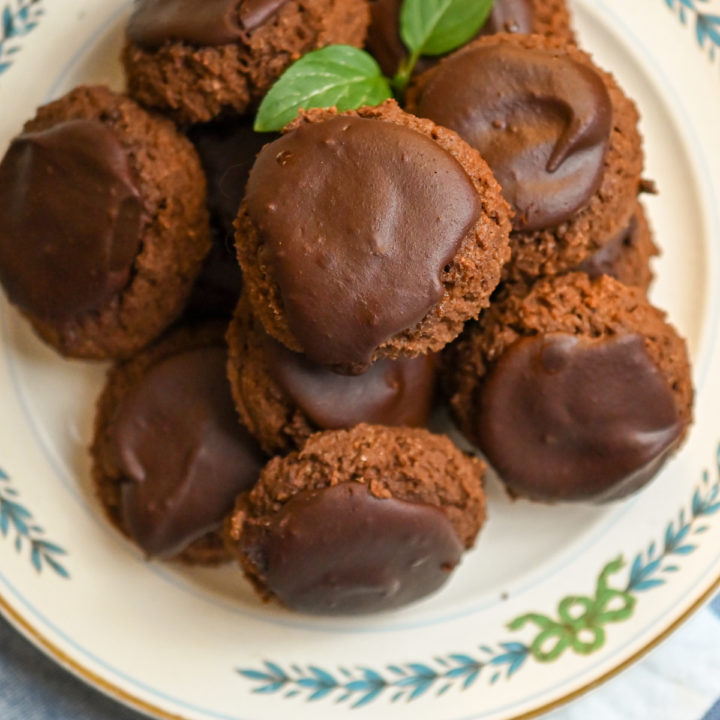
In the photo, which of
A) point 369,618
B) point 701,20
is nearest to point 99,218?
point 369,618

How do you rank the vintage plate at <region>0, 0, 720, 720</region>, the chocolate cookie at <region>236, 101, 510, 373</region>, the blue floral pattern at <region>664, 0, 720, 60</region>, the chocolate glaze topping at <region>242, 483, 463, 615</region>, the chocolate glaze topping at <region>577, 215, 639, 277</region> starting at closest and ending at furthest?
the chocolate cookie at <region>236, 101, 510, 373</region>
the chocolate glaze topping at <region>242, 483, 463, 615</region>
the chocolate glaze topping at <region>577, 215, 639, 277</region>
the vintage plate at <region>0, 0, 720, 720</region>
the blue floral pattern at <region>664, 0, 720, 60</region>

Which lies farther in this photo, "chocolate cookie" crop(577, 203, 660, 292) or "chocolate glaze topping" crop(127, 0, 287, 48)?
"chocolate cookie" crop(577, 203, 660, 292)

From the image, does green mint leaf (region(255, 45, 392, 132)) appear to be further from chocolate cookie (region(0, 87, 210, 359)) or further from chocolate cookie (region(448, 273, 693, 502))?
chocolate cookie (region(448, 273, 693, 502))

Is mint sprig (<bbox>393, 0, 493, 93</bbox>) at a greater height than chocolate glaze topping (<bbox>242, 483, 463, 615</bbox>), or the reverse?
mint sprig (<bbox>393, 0, 493, 93</bbox>)

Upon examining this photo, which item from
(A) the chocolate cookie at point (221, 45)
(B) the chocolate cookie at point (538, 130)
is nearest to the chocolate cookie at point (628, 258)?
(B) the chocolate cookie at point (538, 130)

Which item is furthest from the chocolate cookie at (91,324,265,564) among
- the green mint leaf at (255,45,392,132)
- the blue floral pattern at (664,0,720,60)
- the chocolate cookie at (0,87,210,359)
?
the blue floral pattern at (664,0,720,60)

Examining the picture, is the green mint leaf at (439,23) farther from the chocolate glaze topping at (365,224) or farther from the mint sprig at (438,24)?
the chocolate glaze topping at (365,224)

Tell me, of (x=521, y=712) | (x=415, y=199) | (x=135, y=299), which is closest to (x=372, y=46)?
(x=415, y=199)

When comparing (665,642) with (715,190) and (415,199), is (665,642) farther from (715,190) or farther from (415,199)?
(415,199)
